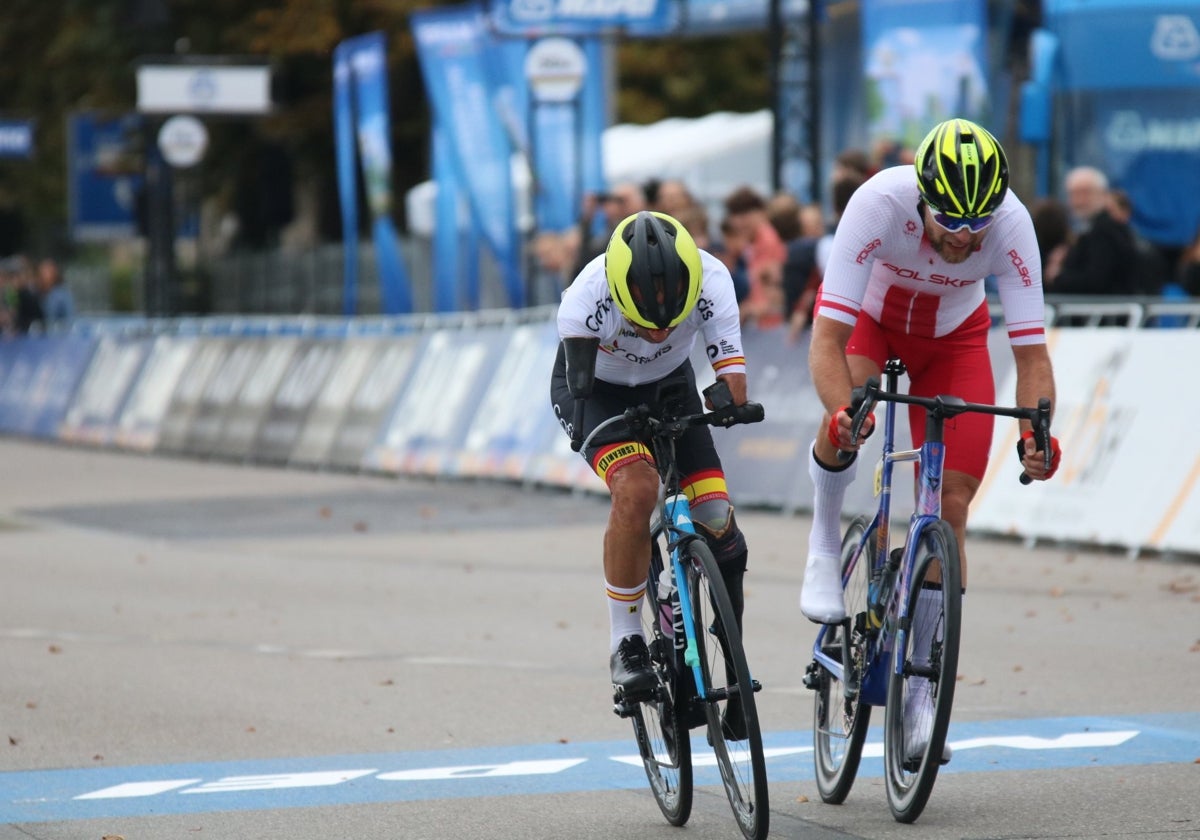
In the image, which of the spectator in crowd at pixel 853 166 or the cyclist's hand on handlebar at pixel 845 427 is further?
the spectator in crowd at pixel 853 166

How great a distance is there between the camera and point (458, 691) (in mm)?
9281

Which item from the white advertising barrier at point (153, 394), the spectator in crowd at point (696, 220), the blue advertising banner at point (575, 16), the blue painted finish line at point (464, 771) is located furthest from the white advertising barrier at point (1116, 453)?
the white advertising barrier at point (153, 394)

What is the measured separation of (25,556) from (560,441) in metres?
4.77

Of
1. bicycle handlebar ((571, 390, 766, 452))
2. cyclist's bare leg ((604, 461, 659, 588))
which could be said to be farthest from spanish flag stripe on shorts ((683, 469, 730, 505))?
bicycle handlebar ((571, 390, 766, 452))

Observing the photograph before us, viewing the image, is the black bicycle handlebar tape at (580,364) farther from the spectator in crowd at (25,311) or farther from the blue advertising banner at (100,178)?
the blue advertising banner at (100,178)

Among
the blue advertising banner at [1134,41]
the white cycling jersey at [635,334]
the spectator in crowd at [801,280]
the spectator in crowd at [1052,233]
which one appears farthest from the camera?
the blue advertising banner at [1134,41]

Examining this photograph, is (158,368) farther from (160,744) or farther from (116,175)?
(160,744)

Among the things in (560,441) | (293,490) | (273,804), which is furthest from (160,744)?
(293,490)

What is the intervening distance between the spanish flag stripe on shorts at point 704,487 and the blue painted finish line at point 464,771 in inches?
43.7

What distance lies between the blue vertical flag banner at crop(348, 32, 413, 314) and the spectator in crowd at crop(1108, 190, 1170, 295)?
15.2 m

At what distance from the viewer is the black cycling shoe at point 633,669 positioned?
21.8 ft

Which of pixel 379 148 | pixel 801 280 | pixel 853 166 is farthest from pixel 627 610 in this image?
pixel 379 148

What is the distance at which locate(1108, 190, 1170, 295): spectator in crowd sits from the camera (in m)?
14.7

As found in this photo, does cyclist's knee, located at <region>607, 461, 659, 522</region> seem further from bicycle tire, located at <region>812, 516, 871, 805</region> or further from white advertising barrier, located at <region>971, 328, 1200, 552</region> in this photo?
white advertising barrier, located at <region>971, 328, 1200, 552</region>
